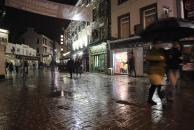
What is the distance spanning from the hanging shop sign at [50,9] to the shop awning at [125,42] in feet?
19.5

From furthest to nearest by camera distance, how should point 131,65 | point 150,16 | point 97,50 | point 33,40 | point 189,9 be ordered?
point 33,40
point 97,50
point 131,65
point 150,16
point 189,9

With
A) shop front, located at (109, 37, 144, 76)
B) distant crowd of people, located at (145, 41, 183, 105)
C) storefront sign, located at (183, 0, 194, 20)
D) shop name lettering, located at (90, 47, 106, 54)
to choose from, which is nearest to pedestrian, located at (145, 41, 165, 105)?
distant crowd of people, located at (145, 41, 183, 105)

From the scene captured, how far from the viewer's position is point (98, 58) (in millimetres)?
33406

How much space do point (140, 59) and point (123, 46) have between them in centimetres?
313

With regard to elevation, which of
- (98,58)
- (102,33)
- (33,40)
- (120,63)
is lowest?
(120,63)

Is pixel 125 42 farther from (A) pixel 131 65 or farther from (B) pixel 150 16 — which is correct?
(B) pixel 150 16

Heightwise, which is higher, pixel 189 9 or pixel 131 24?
pixel 131 24

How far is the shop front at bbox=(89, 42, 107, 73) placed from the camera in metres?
30.7

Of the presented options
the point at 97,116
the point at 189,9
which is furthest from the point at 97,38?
the point at 97,116

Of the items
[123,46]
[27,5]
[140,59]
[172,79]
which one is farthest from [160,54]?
[123,46]

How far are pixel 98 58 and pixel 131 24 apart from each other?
9718 mm

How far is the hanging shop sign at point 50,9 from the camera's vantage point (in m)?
15.8

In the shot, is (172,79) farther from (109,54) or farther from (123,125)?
(109,54)

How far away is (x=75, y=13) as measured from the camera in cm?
1853
